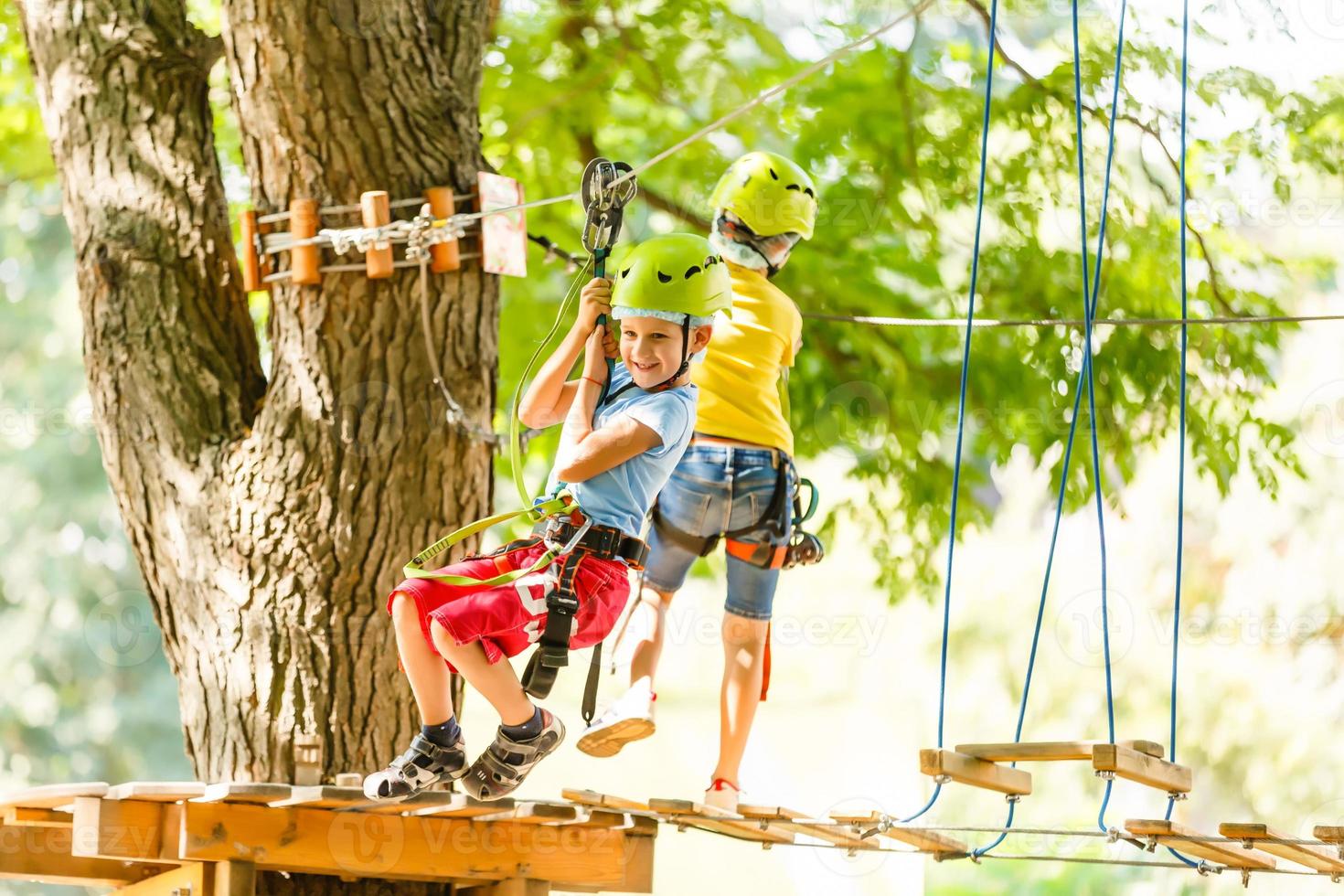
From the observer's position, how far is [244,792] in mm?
3547

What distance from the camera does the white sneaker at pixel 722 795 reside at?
3.91 m

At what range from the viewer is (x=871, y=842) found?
159 inches

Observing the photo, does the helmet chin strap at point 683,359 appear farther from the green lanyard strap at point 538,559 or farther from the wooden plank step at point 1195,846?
the wooden plank step at point 1195,846

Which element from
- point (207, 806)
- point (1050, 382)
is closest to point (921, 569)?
point (1050, 382)

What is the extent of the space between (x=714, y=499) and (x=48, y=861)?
2.11 metres

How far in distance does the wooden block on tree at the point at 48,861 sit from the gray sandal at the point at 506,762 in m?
1.50

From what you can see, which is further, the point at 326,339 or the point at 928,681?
the point at 928,681

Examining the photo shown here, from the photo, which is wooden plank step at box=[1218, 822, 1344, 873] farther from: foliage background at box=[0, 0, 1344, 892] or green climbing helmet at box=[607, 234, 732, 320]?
foliage background at box=[0, 0, 1344, 892]

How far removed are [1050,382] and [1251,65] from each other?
1740mm

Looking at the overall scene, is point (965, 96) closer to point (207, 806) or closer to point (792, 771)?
point (207, 806)

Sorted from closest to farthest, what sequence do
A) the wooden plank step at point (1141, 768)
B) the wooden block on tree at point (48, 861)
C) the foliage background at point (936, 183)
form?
the wooden plank step at point (1141, 768) → the wooden block on tree at point (48, 861) → the foliage background at point (936, 183)

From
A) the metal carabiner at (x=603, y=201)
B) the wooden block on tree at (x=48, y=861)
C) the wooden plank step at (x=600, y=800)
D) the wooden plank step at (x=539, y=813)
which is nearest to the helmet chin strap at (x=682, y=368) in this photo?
the metal carabiner at (x=603, y=201)
